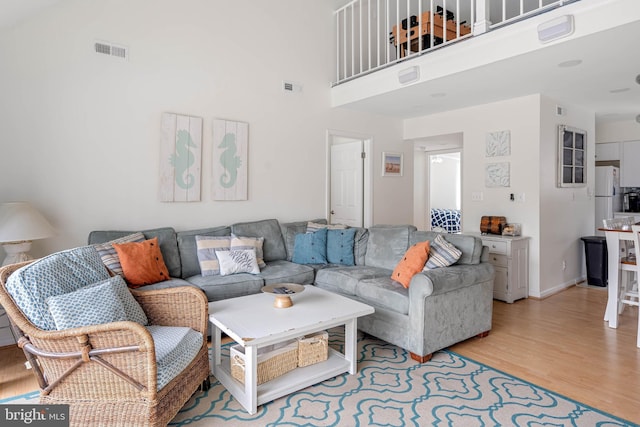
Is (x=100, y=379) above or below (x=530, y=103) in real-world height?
below

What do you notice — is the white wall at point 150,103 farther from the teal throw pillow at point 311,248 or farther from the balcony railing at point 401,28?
the teal throw pillow at point 311,248

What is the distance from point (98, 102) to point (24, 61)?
579mm

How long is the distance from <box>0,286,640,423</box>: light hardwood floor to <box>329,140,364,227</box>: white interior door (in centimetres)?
226

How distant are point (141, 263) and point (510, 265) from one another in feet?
12.5

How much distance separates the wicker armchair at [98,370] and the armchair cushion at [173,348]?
7cm

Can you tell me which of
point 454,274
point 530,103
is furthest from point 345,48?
point 454,274

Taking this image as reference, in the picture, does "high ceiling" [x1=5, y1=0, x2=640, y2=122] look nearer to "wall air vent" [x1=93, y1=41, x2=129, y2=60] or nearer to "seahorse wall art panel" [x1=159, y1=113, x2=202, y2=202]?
"wall air vent" [x1=93, y1=41, x2=129, y2=60]

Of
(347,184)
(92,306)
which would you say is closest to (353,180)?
(347,184)

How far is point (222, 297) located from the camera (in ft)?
10.7

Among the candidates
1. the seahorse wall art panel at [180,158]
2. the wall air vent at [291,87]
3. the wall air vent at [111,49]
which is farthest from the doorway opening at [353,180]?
the wall air vent at [111,49]

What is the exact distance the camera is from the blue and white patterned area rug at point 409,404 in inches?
82.2

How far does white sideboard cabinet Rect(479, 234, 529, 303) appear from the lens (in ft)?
14.1

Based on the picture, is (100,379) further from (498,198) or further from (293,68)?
(498,198)

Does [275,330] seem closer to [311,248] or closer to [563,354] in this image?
[311,248]
